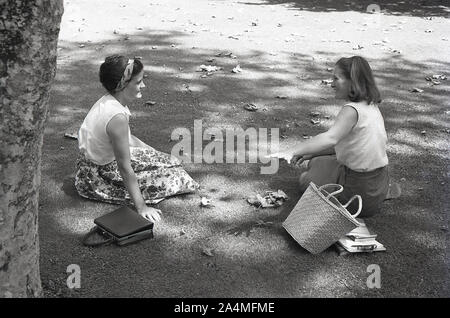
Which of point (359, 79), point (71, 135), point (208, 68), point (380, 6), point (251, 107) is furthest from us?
point (380, 6)

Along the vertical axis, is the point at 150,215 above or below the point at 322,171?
below

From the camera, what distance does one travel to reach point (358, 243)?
124 inches

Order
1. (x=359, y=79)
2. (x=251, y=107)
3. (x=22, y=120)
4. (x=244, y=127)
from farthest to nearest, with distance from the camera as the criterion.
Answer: (x=251, y=107) < (x=244, y=127) < (x=359, y=79) < (x=22, y=120)

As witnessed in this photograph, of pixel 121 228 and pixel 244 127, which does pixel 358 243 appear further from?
pixel 244 127

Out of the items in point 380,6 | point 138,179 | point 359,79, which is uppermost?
point 380,6

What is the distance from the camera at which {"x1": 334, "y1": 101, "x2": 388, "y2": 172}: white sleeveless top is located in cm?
338

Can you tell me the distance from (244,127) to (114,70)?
1908mm

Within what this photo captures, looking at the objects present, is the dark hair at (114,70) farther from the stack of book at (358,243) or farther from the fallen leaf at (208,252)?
the stack of book at (358,243)

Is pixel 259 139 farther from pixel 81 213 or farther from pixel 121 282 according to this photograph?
pixel 121 282

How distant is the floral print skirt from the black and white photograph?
0.01 meters

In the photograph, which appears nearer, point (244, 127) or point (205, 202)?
point (205, 202)

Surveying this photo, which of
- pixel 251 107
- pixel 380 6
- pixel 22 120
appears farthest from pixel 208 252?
pixel 380 6

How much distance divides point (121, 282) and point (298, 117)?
3066 mm

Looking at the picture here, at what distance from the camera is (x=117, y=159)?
11.1 ft
